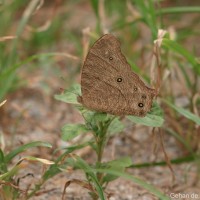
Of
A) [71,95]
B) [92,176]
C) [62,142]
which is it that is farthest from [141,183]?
[62,142]

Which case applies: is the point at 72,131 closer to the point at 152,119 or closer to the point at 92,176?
the point at 92,176

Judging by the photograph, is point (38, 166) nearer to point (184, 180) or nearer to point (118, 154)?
point (118, 154)

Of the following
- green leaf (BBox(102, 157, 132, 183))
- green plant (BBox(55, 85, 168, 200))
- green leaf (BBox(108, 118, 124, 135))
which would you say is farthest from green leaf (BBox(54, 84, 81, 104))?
→ green leaf (BBox(102, 157, 132, 183))

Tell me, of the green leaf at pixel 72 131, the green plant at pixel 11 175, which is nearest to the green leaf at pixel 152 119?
the green leaf at pixel 72 131

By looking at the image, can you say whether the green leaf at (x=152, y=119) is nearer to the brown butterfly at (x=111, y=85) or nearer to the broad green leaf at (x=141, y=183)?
the brown butterfly at (x=111, y=85)

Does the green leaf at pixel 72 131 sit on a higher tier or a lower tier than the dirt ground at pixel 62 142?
higher

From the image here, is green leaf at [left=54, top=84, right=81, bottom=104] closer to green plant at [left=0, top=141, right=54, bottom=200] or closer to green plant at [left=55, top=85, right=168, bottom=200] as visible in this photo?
green plant at [left=55, top=85, right=168, bottom=200]
